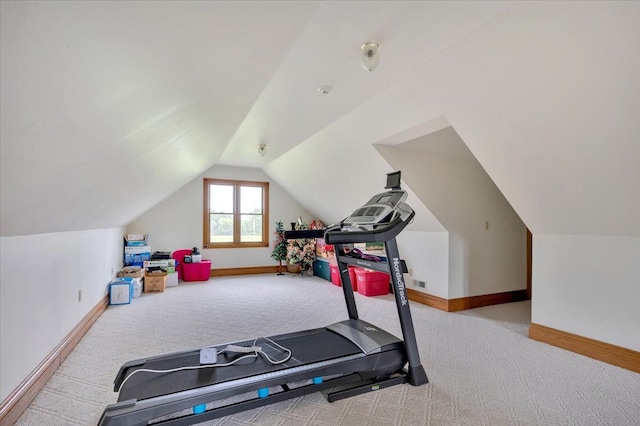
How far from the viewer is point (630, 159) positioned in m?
2.21

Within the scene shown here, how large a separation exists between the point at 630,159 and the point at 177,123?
323 cm

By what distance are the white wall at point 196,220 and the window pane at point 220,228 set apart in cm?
24

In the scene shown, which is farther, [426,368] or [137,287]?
[137,287]

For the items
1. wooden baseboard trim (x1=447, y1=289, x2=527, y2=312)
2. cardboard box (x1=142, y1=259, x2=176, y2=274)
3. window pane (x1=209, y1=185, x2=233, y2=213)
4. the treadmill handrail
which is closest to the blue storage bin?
window pane (x1=209, y1=185, x2=233, y2=213)

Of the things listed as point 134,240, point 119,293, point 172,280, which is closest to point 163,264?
point 172,280

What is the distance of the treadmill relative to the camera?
5.84 ft

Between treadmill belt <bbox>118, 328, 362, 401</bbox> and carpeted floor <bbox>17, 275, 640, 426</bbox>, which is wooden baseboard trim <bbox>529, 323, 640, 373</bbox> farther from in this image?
treadmill belt <bbox>118, 328, 362, 401</bbox>

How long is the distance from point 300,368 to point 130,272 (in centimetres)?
430

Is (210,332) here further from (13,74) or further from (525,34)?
(525,34)

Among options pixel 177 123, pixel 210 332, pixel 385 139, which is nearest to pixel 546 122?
pixel 385 139

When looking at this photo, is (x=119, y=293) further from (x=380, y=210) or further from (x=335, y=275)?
(x=380, y=210)

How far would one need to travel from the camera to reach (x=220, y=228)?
7078 millimetres

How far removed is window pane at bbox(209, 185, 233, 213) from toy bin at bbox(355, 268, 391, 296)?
3.47 metres

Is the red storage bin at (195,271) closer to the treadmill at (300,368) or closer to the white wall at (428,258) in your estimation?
the white wall at (428,258)
